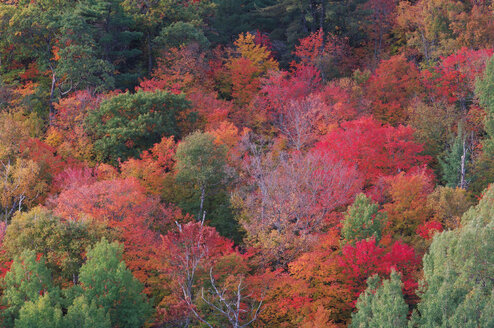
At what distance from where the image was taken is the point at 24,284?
3170 cm

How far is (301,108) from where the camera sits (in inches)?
2144

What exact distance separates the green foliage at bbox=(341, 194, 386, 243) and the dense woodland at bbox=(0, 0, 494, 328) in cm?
14

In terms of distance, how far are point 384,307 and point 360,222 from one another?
718 cm

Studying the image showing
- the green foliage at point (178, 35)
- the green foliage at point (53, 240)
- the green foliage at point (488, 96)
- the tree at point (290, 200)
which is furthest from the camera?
the green foliage at point (178, 35)

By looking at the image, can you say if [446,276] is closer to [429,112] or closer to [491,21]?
[429,112]

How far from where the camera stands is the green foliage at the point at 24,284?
3147 cm

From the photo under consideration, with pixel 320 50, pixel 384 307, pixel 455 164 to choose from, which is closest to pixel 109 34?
pixel 320 50

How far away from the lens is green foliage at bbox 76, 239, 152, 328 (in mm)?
32219

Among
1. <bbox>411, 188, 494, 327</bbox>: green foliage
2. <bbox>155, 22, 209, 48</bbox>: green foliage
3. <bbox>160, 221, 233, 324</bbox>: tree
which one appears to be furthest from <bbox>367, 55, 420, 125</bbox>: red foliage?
<bbox>160, 221, 233, 324</bbox>: tree

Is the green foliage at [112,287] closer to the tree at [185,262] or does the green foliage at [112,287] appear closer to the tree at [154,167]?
the tree at [185,262]

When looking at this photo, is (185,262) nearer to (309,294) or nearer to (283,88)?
(309,294)

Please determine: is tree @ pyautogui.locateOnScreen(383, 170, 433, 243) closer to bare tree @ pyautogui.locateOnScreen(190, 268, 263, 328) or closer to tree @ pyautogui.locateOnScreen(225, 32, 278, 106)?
bare tree @ pyautogui.locateOnScreen(190, 268, 263, 328)

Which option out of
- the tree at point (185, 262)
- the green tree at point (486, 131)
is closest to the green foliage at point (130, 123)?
the tree at point (185, 262)

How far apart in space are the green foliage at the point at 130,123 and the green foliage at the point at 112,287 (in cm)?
1541
